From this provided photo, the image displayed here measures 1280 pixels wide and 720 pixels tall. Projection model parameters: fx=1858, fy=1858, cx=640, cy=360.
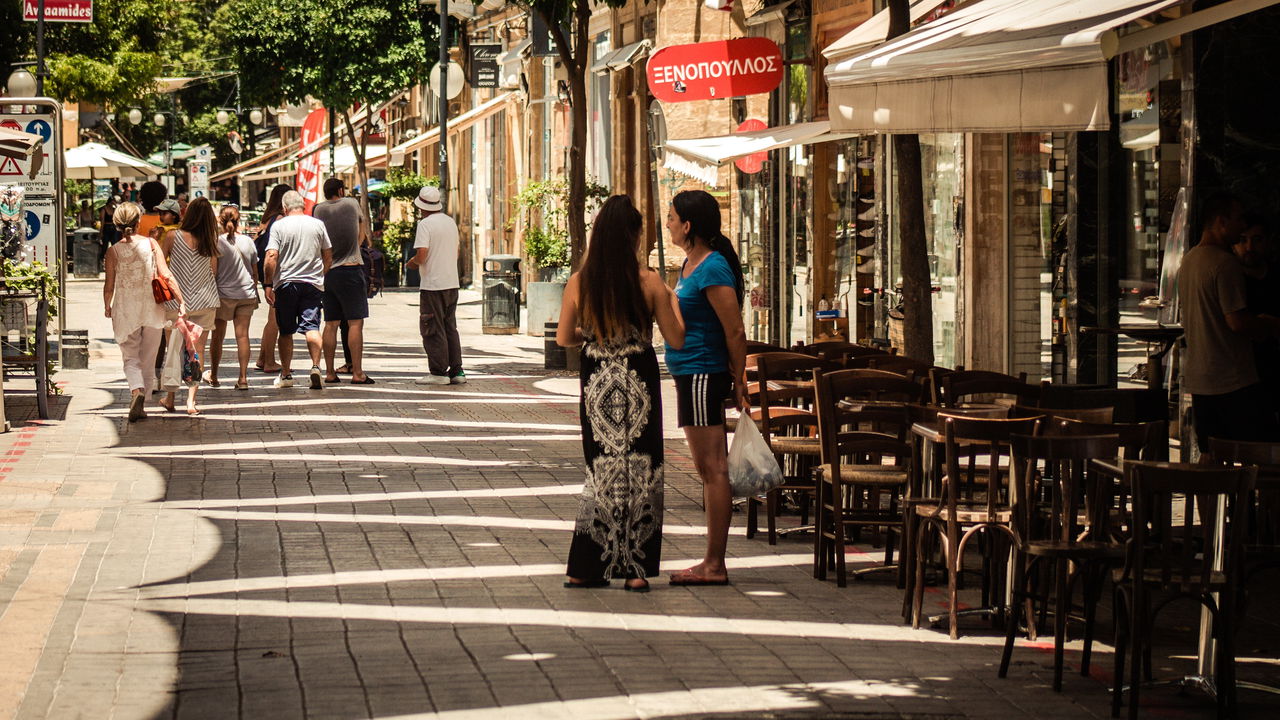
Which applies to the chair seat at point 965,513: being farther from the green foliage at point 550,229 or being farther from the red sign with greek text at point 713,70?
the green foliage at point 550,229

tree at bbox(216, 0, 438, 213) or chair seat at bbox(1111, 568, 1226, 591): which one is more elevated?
tree at bbox(216, 0, 438, 213)

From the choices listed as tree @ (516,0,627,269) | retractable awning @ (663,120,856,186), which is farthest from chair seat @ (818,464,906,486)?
tree @ (516,0,627,269)

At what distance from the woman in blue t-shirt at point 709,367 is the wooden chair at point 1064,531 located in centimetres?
164

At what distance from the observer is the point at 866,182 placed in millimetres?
18938

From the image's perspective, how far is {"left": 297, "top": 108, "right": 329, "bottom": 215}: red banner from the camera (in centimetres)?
3947

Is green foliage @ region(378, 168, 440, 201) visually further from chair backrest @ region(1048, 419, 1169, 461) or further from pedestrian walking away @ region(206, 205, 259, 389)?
chair backrest @ region(1048, 419, 1169, 461)

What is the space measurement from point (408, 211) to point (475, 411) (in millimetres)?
27515

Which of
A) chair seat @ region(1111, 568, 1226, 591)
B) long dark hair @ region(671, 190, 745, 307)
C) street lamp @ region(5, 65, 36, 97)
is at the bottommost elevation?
chair seat @ region(1111, 568, 1226, 591)

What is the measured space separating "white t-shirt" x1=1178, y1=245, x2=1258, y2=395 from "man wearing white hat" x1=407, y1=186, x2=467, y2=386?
31.4 feet

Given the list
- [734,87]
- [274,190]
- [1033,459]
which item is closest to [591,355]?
[1033,459]

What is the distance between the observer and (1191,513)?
629 centimetres

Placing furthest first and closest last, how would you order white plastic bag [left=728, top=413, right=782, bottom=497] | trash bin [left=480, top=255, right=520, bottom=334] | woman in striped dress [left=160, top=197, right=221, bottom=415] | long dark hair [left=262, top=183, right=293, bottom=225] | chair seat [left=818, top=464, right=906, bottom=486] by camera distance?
1. trash bin [left=480, top=255, right=520, bottom=334]
2. long dark hair [left=262, top=183, right=293, bottom=225]
3. woman in striped dress [left=160, top=197, right=221, bottom=415]
4. chair seat [left=818, top=464, right=906, bottom=486]
5. white plastic bag [left=728, top=413, right=782, bottom=497]

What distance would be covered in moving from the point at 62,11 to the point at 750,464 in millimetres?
23336

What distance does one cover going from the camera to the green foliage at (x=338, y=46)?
43031 millimetres
